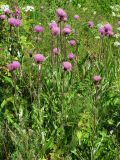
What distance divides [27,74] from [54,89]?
0.37 metres

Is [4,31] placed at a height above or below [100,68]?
above

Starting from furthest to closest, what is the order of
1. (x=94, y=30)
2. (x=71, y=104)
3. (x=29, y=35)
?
(x=94, y=30) → (x=29, y=35) → (x=71, y=104)

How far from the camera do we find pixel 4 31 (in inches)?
172

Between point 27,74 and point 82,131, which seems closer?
point 82,131

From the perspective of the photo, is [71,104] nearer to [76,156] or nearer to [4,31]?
[76,156]

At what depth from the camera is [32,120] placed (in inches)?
139

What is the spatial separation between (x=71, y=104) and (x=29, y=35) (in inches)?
69.0

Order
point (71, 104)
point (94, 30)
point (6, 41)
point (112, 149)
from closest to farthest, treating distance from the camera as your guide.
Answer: point (112, 149) → point (71, 104) → point (6, 41) → point (94, 30)

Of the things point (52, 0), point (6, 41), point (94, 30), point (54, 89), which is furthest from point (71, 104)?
point (52, 0)

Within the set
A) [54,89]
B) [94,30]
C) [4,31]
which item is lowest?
[94,30]

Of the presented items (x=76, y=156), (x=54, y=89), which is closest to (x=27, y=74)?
(x=54, y=89)

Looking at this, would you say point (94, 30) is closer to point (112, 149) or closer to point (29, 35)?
Answer: point (29, 35)

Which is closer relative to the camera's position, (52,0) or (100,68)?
(100,68)

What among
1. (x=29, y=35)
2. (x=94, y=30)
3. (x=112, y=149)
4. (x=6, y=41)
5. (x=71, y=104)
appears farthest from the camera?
(x=94, y=30)
